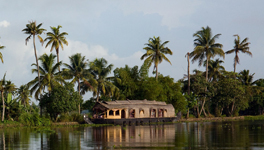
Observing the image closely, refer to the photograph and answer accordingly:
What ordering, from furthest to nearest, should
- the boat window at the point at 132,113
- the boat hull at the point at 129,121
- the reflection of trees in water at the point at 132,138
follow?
the boat window at the point at 132,113, the boat hull at the point at 129,121, the reflection of trees in water at the point at 132,138

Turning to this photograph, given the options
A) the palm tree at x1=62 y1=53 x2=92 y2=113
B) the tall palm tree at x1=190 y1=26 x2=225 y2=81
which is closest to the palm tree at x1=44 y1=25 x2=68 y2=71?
the palm tree at x1=62 y1=53 x2=92 y2=113

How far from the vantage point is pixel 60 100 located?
44.6m

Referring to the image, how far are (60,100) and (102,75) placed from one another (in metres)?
13.0

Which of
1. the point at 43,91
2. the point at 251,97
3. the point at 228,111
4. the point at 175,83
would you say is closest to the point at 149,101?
the point at 175,83

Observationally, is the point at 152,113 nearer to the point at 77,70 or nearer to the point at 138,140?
the point at 77,70

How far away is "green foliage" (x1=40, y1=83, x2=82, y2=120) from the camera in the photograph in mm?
44375

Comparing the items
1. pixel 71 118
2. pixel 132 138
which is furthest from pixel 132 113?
pixel 132 138

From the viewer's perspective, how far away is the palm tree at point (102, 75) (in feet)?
183

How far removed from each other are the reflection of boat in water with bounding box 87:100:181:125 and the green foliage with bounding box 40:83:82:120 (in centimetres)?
354

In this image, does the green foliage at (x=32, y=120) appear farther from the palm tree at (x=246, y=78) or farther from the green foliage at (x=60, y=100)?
the palm tree at (x=246, y=78)

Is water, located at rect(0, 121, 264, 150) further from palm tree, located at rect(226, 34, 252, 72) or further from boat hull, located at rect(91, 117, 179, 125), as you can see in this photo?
palm tree, located at rect(226, 34, 252, 72)

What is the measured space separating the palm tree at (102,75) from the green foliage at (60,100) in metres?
9.04

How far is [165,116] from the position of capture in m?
53.5

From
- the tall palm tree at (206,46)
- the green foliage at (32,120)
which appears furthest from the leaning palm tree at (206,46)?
the green foliage at (32,120)
